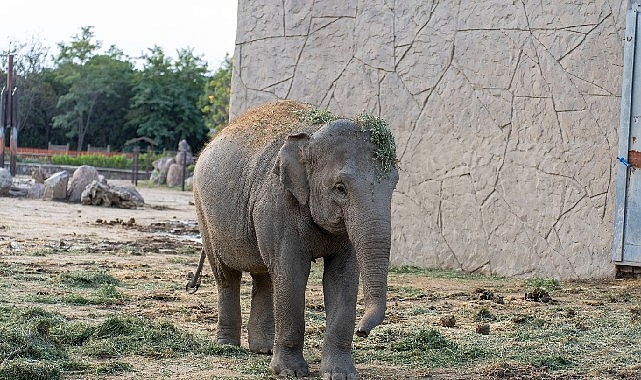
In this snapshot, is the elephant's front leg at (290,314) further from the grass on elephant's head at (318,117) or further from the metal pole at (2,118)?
the metal pole at (2,118)

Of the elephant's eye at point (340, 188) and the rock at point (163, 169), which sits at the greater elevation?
the rock at point (163, 169)

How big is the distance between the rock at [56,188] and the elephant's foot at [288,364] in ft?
53.6

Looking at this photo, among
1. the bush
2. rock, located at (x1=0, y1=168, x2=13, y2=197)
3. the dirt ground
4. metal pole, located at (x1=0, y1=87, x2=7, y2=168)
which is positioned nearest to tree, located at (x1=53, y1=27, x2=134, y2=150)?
the bush

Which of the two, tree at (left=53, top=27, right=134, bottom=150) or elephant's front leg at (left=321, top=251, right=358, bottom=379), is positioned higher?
tree at (left=53, top=27, right=134, bottom=150)

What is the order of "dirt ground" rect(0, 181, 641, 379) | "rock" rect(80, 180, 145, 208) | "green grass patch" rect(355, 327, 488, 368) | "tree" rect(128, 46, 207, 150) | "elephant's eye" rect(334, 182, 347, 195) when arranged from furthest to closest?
1. "tree" rect(128, 46, 207, 150)
2. "rock" rect(80, 180, 145, 208)
3. "green grass patch" rect(355, 327, 488, 368)
4. "dirt ground" rect(0, 181, 641, 379)
5. "elephant's eye" rect(334, 182, 347, 195)

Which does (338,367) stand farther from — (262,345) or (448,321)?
(448,321)

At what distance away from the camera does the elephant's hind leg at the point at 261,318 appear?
22.1ft

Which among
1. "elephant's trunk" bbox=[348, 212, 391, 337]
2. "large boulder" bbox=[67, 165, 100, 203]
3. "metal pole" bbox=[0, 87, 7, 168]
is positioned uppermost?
"metal pole" bbox=[0, 87, 7, 168]

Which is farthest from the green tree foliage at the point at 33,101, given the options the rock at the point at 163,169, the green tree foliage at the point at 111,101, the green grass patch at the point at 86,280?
the green grass patch at the point at 86,280

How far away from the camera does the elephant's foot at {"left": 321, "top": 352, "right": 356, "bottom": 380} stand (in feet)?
18.3

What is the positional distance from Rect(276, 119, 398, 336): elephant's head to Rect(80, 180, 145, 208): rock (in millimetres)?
15307

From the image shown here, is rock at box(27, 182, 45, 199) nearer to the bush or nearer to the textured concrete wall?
the textured concrete wall

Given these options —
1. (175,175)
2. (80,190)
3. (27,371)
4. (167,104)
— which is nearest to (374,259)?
(27,371)

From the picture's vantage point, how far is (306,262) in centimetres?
582
